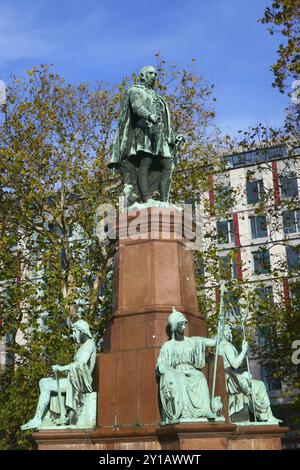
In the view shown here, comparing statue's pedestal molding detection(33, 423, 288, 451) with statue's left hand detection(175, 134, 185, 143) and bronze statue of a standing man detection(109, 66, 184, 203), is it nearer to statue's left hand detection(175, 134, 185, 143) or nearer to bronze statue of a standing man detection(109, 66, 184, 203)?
bronze statue of a standing man detection(109, 66, 184, 203)

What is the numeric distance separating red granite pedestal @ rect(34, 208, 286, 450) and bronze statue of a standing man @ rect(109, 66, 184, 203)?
983 mm

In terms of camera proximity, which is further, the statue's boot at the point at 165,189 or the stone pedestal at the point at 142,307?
the statue's boot at the point at 165,189

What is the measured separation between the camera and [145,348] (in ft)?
29.5

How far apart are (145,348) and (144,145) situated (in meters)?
3.96

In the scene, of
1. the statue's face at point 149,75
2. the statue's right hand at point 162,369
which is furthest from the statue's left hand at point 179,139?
the statue's right hand at point 162,369

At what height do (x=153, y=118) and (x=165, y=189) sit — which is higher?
(x=153, y=118)

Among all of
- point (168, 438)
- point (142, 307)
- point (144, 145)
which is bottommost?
point (168, 438)

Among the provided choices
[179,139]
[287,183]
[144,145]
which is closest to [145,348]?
[144,145]

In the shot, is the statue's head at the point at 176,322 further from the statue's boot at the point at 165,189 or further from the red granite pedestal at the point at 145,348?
the statue's boot at the point at 165,189

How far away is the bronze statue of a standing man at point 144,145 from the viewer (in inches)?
436

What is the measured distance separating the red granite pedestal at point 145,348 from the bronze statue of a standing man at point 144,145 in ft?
3.23

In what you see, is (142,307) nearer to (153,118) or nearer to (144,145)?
(144,145)

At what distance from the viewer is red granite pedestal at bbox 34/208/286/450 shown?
8.16 meters

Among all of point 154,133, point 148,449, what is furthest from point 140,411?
point 154,133
